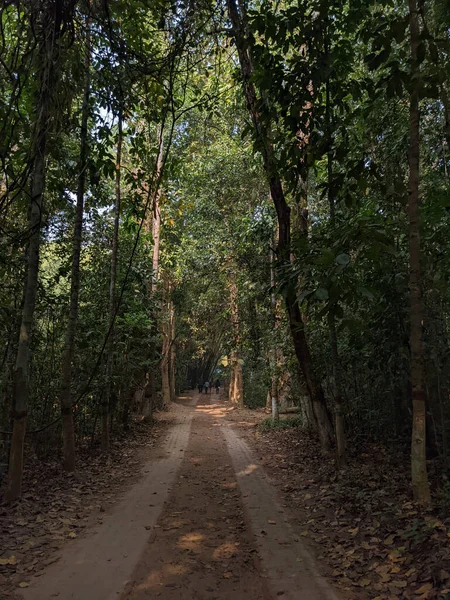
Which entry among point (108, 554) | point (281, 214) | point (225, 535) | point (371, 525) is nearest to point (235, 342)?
Answer: point (281, 214)

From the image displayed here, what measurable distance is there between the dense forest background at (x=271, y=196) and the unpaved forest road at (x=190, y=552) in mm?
1683

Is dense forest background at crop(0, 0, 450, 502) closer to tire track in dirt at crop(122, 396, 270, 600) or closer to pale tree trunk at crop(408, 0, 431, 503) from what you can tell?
pale tree trunk at crop(408, 0, 431, 503)

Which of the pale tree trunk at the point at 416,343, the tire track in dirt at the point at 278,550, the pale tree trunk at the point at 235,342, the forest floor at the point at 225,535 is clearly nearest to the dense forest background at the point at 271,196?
the pale tree trunk at the point at 416,343

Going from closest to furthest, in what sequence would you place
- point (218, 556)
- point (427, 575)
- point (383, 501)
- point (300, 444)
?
1. point (427, 575)
2. point (218, 556)
3. point (383, 501)
4. point (300, 444)

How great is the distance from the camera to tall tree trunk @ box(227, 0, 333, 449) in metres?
6.91

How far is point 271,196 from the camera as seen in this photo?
30.1ft

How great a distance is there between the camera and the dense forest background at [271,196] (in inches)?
183

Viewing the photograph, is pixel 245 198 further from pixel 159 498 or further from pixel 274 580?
pixel 274 580

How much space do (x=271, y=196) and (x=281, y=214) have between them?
1.23 metres

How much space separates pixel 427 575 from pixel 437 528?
2.31 feet

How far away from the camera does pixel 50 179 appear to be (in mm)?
7176

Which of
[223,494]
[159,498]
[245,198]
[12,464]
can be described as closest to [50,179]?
[12,464]

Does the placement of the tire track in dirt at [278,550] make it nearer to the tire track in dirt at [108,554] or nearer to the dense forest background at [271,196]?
the tire track in dirt at [108,554]

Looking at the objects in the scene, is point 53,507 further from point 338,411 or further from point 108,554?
point 338,411
